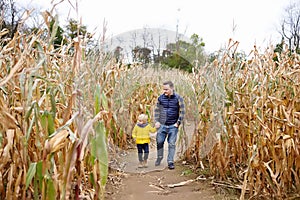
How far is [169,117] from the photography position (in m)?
3.58

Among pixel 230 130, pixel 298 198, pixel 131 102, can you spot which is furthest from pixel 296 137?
pixel 131 102

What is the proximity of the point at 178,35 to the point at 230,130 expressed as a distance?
0.97 metres

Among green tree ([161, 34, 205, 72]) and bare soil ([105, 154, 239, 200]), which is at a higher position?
green tree ([161, 34, 205, 72])

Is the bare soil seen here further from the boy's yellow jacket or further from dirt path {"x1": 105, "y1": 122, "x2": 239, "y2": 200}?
the boy's yellow jacket

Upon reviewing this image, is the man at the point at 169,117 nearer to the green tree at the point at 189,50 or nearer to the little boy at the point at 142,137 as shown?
the little boy at the point at 142,137

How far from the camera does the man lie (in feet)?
11.5

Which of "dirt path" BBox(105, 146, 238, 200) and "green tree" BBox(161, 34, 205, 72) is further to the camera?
"green tree" BBox(161, 34, 205, 72)

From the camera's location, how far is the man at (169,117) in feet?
11.5

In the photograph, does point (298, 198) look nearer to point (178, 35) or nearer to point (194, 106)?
point (194, 106)

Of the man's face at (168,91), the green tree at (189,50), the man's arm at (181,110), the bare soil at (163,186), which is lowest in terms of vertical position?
the bare soil at (163,186)

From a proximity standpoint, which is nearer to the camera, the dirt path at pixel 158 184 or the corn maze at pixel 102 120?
the corn maze at pixel 102 120

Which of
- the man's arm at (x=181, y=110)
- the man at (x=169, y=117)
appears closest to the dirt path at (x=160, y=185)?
the man at (x=169, y=117)

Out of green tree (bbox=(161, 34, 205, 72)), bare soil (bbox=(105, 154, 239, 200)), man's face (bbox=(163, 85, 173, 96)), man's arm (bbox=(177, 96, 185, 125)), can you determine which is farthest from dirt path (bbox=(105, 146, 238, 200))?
green tree (bbox=(161, 34, 205, 72))

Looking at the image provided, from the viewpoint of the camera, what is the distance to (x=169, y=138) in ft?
11.7
